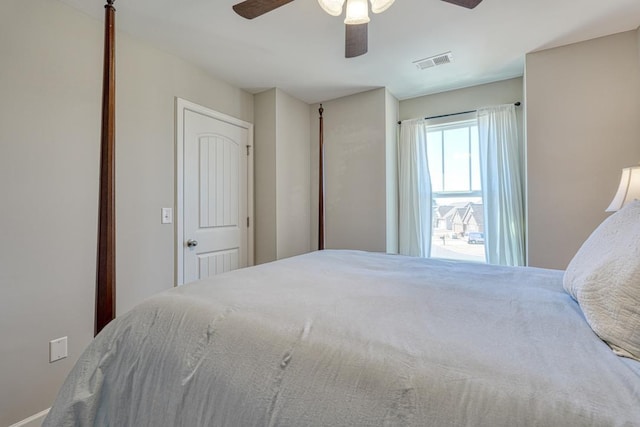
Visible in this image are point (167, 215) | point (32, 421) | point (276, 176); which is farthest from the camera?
point (276, 176)

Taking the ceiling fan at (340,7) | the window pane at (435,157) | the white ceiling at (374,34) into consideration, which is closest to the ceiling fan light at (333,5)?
the ceiling fan at (340,7)

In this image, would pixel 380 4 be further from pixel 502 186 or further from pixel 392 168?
pixel 502 186

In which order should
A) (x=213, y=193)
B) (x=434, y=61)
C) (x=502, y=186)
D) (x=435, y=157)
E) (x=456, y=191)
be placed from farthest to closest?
(x=435, y=157), (x=456, y=191), (x=502, y=186), (x=213, y=193), (x=434, y=61)

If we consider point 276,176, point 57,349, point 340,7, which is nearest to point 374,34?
point 340,7

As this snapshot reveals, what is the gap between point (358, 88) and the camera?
3.21 meters

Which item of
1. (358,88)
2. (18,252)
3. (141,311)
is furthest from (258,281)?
(358,88)

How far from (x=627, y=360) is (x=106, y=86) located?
1828mm

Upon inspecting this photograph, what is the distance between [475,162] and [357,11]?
227 cm

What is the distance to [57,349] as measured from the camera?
1736 mm

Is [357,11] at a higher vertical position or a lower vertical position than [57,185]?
higher

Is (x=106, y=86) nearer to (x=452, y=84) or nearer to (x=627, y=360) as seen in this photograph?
(x=627, y=360)

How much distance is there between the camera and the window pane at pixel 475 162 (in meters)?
3.15

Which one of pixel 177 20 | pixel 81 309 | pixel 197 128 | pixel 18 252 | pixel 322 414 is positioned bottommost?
pixel 81 309

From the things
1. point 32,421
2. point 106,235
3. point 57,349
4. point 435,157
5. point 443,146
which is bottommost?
point 32,421
